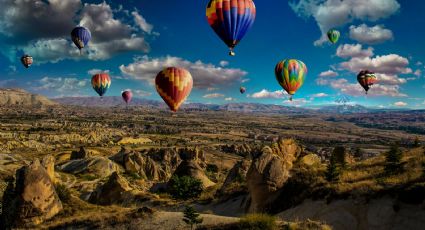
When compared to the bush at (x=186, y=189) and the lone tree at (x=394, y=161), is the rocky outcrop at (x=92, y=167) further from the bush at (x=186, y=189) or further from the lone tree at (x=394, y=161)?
the lone tree at (x=394, y=161)

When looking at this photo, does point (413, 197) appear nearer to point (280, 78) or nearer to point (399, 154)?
point (399, 154)

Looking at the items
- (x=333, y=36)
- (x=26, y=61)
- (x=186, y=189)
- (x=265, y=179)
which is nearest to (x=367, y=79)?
(x=333, y=36)

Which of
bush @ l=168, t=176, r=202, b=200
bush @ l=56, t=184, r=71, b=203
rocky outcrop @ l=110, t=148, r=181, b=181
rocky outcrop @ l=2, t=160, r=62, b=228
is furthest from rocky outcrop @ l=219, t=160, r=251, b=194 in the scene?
rocky outcrop @ l=110, t=148, r=181, b=181

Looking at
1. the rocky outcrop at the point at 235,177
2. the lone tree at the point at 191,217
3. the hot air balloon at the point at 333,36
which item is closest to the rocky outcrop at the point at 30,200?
the lone tree at the point at 191,217

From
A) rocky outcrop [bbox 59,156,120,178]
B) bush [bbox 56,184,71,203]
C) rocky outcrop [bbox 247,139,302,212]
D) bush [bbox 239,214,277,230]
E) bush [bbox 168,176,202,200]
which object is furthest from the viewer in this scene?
rocky outcrop [bbox 59,156,120,178]

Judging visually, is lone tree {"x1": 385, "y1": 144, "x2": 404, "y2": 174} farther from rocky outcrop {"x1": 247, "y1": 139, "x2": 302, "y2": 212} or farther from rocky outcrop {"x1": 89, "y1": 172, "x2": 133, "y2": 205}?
rocky outcrop {"x1": 89, "y1": 172, "x2": 133, "y2": 205}

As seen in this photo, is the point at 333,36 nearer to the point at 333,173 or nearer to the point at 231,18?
the point at 231,18
